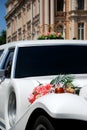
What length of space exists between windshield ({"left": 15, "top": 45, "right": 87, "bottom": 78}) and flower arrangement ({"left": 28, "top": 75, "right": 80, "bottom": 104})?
1039 mm

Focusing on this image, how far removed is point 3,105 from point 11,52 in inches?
34.6

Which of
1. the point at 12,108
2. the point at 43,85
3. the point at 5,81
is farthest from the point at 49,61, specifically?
the point at 43,85

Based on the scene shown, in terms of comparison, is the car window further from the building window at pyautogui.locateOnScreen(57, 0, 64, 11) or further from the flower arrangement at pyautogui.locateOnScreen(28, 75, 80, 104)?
the building window at pyautogui.locateOnScreen(57, 0, 64, 11)

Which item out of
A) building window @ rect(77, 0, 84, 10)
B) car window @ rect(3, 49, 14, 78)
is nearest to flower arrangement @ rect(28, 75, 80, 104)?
car window @ rect(3, 49, 14, 78)

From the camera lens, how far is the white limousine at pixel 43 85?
15.2 feet

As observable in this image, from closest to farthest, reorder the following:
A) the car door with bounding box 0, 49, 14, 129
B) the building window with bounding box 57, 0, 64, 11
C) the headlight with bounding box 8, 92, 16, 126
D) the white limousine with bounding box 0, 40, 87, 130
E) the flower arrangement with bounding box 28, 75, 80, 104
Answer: the white limousine with bounding box 0, 40, 87, 130 < the flower arrangement with bounding box 28, 75, 80, 104 < the headlight with bounding box 8, 92, 16, 126 < the car door with bounding box 0, 49, 14, 129 < the building window with bounding box 57, 0, 64, 11

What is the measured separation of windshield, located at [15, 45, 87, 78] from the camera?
6918 millimetres

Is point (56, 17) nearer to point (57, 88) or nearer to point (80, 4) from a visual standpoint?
point (80, 4)

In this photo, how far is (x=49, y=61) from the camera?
701 centimetres

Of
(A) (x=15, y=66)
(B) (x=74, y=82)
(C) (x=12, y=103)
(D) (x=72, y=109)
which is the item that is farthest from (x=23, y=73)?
(D) (x=72, y=109)

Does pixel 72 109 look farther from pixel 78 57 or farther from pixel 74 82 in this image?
pixel 78 57

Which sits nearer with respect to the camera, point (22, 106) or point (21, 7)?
point (22, 106)

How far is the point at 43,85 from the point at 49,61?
3.57 feet

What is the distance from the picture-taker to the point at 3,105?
680 cm
